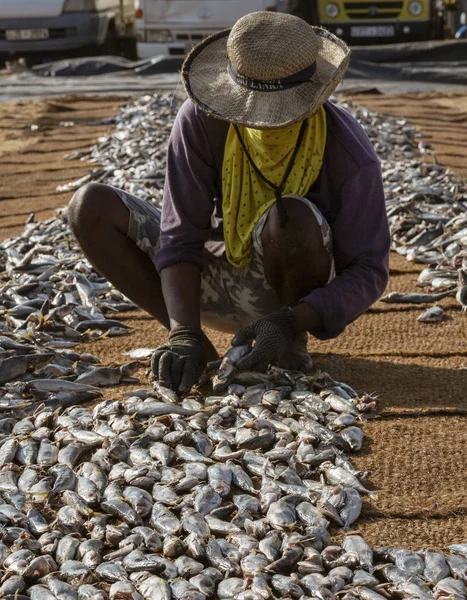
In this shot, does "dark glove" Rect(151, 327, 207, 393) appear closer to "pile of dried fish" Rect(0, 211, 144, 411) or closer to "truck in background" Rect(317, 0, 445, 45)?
"pile of dried fish" Rect(0, 211, 144, 411)

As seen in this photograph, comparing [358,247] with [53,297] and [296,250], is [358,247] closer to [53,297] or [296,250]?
[296,250]

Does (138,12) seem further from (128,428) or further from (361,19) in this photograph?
(128,428)

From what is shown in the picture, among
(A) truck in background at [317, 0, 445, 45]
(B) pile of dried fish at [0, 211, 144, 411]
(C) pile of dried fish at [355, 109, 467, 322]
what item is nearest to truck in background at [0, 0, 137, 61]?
(A) truck in background at [317, 0, 445, 45]

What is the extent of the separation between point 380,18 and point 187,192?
13811 millimetres

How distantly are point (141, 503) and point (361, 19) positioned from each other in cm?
1474

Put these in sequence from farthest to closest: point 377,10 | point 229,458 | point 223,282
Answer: point 377,10
point 223,282
point 229,458


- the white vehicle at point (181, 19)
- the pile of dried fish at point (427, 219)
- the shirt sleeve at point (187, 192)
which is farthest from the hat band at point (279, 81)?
the white vehicle at point (181, 19)

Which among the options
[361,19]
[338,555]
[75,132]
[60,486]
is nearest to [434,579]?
[338,555]

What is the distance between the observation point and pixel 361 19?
16219mm

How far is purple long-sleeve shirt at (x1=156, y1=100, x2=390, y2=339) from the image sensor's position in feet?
10.5

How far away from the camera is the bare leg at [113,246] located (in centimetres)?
351

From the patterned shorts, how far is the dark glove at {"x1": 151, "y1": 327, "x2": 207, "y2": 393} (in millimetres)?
372

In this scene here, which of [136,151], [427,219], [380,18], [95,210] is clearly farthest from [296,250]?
[380,18]

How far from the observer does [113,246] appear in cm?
359
